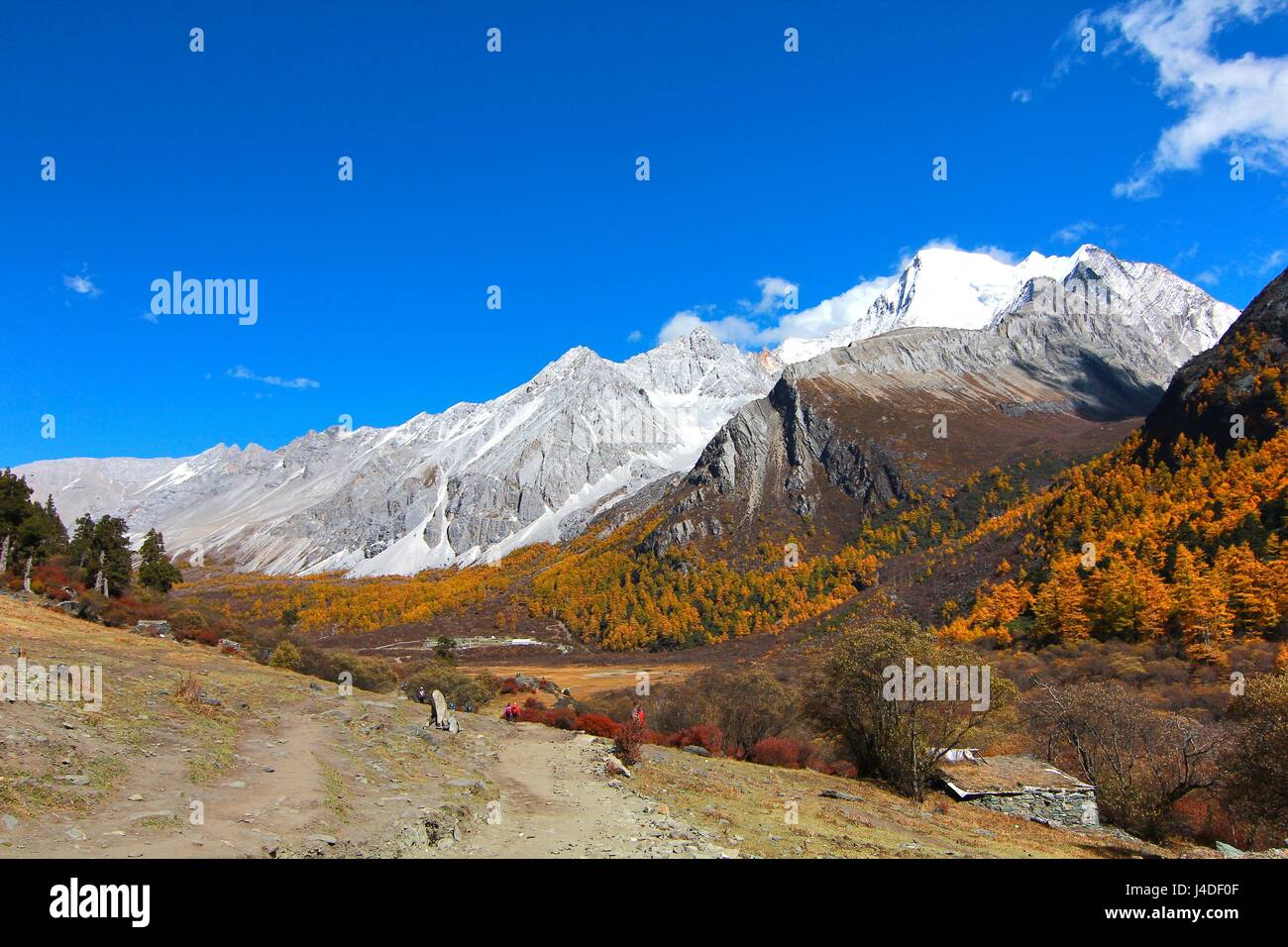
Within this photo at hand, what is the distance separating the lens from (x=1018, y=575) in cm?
11006

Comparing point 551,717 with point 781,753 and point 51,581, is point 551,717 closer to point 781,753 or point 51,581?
point 781,753

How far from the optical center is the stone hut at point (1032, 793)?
29.1 metres

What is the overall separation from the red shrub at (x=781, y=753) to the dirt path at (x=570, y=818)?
37.7ft

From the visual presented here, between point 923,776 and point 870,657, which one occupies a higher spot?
point 870,657

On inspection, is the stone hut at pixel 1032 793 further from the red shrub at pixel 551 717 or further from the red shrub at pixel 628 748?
the red shrub at pixel 551 717

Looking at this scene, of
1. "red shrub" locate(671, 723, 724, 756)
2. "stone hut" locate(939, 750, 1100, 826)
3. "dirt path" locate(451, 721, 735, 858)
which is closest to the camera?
"dirt path" locate(451, 721, 735, 858)

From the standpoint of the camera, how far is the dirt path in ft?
48.9

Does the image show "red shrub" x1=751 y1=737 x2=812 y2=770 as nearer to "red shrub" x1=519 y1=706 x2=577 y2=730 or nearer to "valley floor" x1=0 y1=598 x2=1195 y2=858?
"valley floor" x1=0 y1=598 x2=1195 y2=858

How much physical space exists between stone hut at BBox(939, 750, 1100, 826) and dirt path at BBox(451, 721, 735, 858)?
53.8 feet

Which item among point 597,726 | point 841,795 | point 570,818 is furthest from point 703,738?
point 570,818

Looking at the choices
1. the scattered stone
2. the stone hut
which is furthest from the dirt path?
the stone hut
